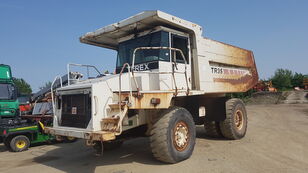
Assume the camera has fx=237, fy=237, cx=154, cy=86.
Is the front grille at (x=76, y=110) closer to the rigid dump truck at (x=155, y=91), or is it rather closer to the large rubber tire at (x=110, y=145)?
the rigid dump truck at (x=155, y=91)

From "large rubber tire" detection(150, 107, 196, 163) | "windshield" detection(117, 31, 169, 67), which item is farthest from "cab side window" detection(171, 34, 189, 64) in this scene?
"large rubber tire" detection(150, 107, 196, 163)

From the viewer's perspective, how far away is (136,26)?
6.11 metres

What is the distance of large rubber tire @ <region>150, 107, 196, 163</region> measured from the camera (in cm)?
501

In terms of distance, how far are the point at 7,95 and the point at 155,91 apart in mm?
8584

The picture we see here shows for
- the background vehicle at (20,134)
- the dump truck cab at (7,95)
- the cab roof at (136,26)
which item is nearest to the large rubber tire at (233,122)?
the cab roof at (136,26)

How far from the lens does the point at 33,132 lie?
9.10 metres

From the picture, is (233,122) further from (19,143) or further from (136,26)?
(19,143)

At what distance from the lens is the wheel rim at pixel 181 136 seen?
5375mm

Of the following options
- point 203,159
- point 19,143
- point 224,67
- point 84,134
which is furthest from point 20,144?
point 224,67

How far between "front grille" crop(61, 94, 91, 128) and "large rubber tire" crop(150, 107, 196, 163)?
1.45m

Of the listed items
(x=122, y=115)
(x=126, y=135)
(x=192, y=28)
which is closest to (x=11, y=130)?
(x=126, y=135)

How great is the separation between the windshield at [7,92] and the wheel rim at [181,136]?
8627 mm

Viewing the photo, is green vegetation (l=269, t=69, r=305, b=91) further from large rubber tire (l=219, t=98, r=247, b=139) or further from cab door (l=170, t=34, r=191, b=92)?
cab door (l=170, t=34, r=191, b=92)

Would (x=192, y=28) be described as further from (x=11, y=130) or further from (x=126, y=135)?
(x=11, y=130)
